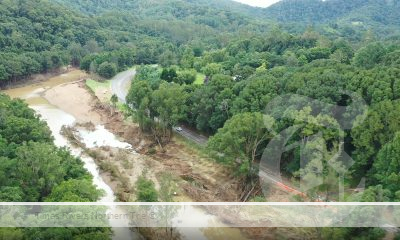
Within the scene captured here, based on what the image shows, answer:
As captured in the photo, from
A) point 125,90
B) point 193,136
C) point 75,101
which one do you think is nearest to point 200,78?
point 125,90

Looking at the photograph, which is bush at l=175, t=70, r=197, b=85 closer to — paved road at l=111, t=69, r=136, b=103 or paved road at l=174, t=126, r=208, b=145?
paved road at l=111, t=69, r=136, b=103

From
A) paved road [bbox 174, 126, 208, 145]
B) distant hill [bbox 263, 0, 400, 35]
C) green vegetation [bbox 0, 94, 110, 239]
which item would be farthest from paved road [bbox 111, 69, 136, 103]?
distant hill [bbox 263, 0, 400, 35]

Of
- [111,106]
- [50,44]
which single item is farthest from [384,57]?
[50,44]

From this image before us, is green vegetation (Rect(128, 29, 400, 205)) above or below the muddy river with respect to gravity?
above

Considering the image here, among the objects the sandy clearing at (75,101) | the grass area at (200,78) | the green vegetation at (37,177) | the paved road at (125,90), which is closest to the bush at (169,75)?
the grass area at (200,78)

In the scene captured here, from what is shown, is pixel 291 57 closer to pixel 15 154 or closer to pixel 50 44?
pixel 15 154

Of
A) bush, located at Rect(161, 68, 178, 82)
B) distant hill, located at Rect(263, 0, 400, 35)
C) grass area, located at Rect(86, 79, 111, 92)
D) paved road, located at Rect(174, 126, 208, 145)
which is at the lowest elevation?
distant hill, located at Rect(263, 0, 400, 35)
